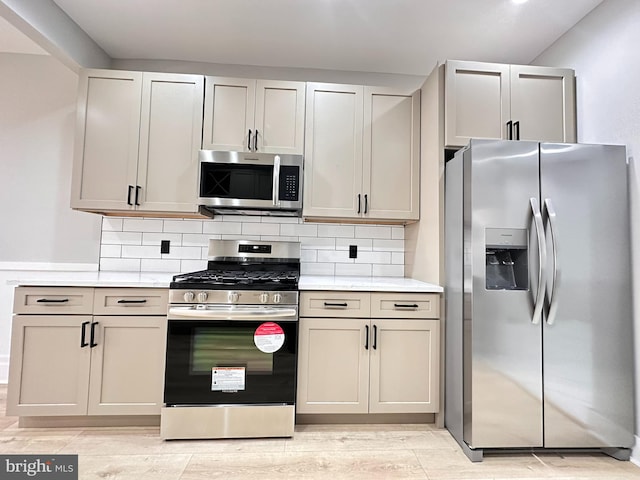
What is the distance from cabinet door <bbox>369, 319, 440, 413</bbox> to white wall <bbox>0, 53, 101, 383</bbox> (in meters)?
2.30

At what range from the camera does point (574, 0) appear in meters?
2.11

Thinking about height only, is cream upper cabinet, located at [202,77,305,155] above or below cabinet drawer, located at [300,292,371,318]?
above

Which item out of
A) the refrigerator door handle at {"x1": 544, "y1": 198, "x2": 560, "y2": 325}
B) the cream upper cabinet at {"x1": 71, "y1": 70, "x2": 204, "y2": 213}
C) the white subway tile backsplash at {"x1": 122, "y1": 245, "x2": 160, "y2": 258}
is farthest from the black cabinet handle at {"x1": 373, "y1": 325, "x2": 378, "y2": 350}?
the white subway tile backsplash at {"x1": 122, "y1": 245, "x2": 160, "y2": 258}

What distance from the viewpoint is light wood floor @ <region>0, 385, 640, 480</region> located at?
1.71m

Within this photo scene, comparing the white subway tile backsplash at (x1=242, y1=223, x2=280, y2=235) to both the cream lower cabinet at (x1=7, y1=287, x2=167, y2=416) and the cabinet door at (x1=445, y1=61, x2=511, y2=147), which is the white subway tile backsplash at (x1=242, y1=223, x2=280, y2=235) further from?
the cabinet door at (x1=445, y1=61, x2=511, y2=147)

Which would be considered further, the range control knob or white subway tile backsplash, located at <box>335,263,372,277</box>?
white subway tile backsplash, located at <box>335,263,372,277</box>

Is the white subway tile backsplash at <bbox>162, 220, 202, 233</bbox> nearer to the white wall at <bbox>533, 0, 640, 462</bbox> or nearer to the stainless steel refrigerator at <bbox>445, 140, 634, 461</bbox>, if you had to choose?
the stainless steel refrigerator at <bbox>445, 140, 634, 461</bbox>

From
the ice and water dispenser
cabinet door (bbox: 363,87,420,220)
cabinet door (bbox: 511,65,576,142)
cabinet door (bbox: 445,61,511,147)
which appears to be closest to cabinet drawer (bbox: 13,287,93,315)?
cabinet door (bbox: 363,87,420,220)

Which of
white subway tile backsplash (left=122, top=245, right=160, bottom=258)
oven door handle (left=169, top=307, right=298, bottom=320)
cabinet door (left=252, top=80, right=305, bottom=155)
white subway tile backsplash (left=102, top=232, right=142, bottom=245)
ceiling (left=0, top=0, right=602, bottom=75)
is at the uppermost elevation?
ceiling (left=0, top=0, right=602, bottom=75)

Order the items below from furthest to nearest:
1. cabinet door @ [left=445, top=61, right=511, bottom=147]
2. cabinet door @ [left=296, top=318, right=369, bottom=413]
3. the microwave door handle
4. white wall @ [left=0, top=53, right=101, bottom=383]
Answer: white wall @ [left=0, top=53, right=101, bottom=383] < the microwave door handle < cabinet door @ [left=445, top=61, right=511, bottom=147] < cabinet door @ [left=296, top=318, right=369, bottom=413]

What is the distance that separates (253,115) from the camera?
8.29 ft

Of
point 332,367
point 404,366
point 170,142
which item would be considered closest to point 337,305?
point 332,367

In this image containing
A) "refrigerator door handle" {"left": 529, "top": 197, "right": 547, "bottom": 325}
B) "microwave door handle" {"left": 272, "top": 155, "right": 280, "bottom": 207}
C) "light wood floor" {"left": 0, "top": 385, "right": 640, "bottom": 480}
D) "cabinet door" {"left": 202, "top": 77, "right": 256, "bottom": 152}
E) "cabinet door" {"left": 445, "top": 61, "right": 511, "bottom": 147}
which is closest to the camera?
"light wood floor" {"left": 0, "top": 385, "right": 640, "bottom": 480}

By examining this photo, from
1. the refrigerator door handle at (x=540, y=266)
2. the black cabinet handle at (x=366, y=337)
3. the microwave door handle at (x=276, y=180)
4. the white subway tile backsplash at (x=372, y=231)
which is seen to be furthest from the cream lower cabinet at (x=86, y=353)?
the refrigerator door handle at (x=540, y=266)
